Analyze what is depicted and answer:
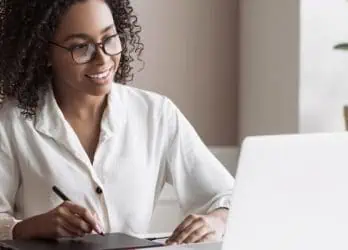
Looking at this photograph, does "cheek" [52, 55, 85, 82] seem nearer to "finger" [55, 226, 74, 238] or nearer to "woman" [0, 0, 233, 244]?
"woman" [0, 0, 233, 244]

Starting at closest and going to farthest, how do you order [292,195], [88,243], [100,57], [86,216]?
[292,195], [88,243], [86,216], [100,57]

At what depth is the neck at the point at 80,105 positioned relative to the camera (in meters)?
1.66

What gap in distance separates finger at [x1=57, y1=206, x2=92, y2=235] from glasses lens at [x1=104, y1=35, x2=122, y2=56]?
14.7 inches

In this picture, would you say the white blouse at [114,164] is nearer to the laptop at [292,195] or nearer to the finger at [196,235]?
the finger at [196,235]

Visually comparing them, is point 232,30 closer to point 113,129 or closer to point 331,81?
point 331,81

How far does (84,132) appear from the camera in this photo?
1.67m

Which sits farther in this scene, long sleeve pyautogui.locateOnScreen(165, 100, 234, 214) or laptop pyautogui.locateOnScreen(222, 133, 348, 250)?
long sleeve pyautogui.locateOnScreen(165, 100, 234, 214)

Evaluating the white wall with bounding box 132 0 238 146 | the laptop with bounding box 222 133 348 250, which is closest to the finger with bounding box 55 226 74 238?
the laptop with bounding box 222 133 348 250

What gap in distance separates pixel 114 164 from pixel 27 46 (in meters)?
0.32

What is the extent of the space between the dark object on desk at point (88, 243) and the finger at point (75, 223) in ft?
0.10

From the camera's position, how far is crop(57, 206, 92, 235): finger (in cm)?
138

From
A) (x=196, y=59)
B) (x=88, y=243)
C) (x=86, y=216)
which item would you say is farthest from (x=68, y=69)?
(x=196, y=59)

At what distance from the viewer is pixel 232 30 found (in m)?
2.63

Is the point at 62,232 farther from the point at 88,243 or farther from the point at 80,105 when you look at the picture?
the point at 80,105
